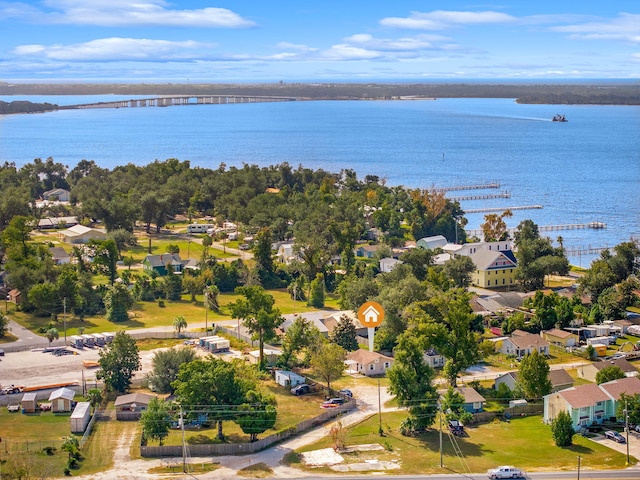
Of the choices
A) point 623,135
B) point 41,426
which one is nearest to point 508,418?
point 41,426

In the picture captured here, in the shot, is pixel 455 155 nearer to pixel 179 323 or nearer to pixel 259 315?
pixel 179 323

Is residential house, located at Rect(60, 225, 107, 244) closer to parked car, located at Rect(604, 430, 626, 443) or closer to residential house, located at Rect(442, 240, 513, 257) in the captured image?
residential house, located at Rect(442, 240, 513, 257)

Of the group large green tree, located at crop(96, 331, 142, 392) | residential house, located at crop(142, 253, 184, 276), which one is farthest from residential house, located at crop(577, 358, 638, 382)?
residential house, located at crop(142, 253, 184, 276)

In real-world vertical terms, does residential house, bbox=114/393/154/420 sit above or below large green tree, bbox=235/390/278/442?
below

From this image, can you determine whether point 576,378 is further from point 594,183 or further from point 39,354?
point 594,183

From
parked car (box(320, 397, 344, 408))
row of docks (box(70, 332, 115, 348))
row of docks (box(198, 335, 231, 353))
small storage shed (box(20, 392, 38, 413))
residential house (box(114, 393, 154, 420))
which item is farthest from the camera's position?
row of docks (box(70, 332, 115, 348))

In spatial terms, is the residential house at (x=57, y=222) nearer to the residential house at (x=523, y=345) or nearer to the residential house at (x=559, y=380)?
the residential house at (x=523, y=345)

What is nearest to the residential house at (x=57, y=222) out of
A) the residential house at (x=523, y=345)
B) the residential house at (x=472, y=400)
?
the residential house at (x=523, y=345)

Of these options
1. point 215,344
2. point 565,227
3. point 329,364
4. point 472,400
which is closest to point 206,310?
point 215,344
